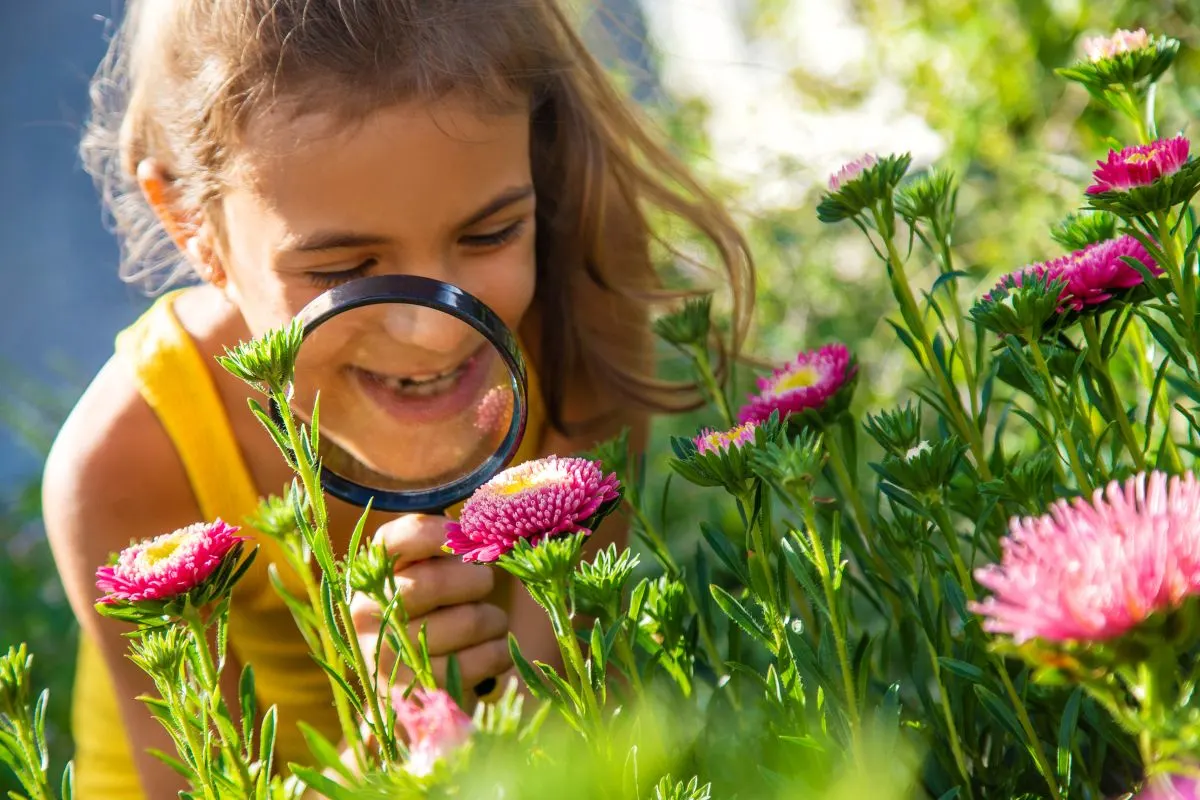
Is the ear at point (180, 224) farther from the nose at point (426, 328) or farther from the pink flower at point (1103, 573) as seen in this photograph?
the pink flower at point (1103, 573)

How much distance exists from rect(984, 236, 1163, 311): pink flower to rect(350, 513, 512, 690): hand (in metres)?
Answer: 0.46

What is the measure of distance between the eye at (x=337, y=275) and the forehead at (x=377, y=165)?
4cm

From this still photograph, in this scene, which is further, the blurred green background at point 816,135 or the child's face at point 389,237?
the blurred green background at point 816,135

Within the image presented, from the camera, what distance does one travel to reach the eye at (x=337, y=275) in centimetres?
107

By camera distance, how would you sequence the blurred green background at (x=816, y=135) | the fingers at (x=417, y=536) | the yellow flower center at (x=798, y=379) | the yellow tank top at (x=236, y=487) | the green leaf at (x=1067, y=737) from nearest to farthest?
the green leaf at (x=1067, y=737), the yellow flower center at (x=798, y=379), the fingers at (x=417, y=536), the yellow tank top at (x=236, y=487), the blurred green background at (x=816, y=135)

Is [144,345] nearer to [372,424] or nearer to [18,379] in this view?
[372,424]

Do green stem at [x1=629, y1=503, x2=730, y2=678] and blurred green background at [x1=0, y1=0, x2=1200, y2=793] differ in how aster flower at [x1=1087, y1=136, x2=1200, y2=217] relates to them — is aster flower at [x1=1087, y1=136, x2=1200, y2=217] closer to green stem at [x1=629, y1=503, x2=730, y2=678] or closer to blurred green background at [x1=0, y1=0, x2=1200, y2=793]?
green stem at [x1=629, y1=503, x2=730, y2=678]

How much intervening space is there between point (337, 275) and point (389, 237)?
0.22ft

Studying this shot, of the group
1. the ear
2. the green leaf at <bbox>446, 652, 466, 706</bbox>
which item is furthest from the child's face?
the green leaf at <bbox>446, 652, 466, 706</bbox>

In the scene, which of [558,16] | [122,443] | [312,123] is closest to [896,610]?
[312,123]

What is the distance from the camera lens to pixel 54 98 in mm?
3406

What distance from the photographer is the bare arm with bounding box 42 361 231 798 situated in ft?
4.40

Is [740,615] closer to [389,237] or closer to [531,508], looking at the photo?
[531,508]

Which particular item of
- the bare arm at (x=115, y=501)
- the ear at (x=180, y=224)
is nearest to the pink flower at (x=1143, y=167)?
the ear at (x=180, y=224)
